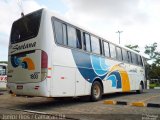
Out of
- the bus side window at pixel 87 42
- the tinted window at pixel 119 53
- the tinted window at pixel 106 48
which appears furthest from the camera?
the tinted window at pixel 119 53

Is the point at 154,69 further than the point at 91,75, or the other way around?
the point at 154,69

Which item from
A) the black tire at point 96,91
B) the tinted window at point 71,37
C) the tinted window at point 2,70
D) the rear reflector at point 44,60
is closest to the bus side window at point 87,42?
the tinted window at point 71,37

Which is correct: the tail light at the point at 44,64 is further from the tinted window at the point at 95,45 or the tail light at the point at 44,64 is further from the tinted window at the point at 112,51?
the tinted window at the point at 112,51

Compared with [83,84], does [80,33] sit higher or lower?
higher

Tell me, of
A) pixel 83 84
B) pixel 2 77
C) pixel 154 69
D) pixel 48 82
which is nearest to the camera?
pixel 48 82

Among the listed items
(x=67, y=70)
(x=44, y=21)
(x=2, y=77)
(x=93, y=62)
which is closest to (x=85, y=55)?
(x=93, y=62)

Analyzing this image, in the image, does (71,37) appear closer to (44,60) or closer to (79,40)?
(79,40)

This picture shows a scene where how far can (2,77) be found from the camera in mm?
23016

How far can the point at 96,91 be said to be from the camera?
13.0 meters

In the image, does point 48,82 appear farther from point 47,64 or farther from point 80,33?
point 80,33

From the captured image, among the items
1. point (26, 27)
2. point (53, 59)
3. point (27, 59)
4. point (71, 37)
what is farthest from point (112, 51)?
point (27, 59)

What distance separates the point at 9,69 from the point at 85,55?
321 cm

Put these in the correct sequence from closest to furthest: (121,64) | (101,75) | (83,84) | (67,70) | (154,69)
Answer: (67,70) < (83,84) < (101,75) < (121,64) < (154,69)

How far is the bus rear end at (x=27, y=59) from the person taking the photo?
957cm
